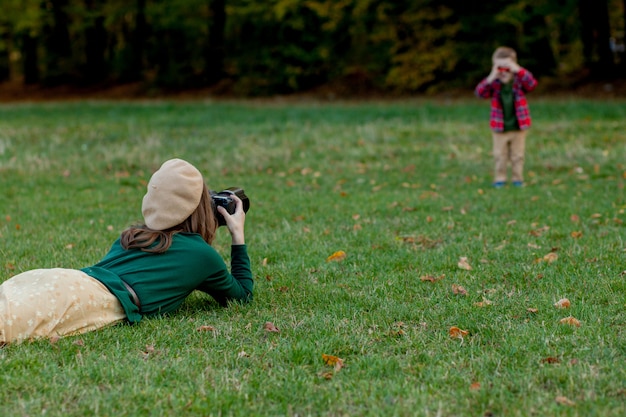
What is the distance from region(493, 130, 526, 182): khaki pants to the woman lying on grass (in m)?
6.52

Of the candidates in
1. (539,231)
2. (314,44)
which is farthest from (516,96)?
(314,44)

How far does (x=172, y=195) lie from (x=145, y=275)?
49 cm

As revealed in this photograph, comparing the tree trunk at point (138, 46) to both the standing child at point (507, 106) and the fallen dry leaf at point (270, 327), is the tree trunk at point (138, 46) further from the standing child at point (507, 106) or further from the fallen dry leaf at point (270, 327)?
the fallen dry leaf at point (270, 327)

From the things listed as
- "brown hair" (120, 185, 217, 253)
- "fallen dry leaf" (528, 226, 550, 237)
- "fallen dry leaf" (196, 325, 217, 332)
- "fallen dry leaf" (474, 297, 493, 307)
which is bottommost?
"fallen dry leaf" (528, 226, 550, 237)

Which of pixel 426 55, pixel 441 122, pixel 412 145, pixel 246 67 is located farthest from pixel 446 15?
pixel 412 145

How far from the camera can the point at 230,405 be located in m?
3.26

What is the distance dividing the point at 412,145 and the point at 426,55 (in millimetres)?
15148

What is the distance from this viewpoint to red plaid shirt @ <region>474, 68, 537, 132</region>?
10.1m

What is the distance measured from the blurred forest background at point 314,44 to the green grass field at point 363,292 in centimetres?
1497

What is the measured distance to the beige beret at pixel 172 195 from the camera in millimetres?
4363

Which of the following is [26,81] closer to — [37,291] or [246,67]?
[246,67]

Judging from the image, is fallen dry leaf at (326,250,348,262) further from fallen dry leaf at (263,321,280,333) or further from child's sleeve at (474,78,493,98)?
child's sleeve at (474,78,493,98)

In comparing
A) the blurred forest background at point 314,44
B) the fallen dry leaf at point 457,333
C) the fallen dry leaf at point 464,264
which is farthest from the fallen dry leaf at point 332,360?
the blurred forest background at point 314,44

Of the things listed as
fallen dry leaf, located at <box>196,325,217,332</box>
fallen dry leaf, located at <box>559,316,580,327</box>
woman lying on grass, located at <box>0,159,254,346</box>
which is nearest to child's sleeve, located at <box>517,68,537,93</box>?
fallen dry leaf, located at <box>559,316,580,327</box>
